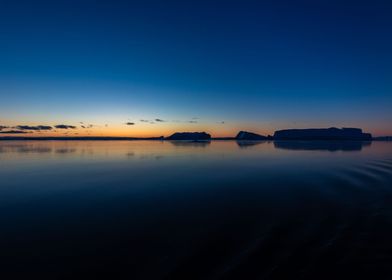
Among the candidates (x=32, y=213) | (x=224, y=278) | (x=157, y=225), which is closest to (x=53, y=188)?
(x=32, y=213)

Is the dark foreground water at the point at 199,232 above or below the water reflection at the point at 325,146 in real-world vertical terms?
below

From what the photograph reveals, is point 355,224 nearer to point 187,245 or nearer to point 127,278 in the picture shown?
point 187,245

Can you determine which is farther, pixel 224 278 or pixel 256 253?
pixel 256 253

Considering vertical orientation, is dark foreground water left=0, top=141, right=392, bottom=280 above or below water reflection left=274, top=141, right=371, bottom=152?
below

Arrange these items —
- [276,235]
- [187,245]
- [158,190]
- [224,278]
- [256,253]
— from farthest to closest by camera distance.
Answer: [158,190], [276,235], [187,245], [256,253], [224,278]

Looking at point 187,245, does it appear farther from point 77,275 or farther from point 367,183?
point 367,183

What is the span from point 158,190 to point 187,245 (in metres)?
8.43

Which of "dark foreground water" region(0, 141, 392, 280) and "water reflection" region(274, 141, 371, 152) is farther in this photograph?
"water reflection" region(274, 141, 371, 152)

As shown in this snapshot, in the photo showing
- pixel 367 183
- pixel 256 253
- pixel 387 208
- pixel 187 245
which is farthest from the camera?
pixel 367 183

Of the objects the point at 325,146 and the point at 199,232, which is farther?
the point at 325,146

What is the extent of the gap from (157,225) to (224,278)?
165 inches

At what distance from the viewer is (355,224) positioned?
835 cm

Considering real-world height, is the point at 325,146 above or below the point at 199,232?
above

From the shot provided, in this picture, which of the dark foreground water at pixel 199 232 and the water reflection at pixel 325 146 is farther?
the water reflection at pixel 325 146
